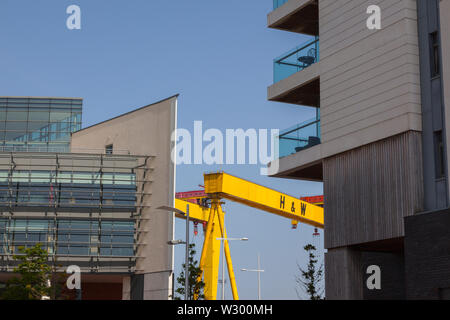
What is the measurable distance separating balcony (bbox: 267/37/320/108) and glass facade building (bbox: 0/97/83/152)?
211 ft

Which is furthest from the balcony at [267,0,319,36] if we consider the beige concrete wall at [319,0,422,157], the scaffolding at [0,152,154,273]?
the scaffolding at [0,152,154,273]

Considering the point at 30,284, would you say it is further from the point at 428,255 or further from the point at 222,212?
the point at 222,212

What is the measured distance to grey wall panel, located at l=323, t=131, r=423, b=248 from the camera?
2333 centimetres

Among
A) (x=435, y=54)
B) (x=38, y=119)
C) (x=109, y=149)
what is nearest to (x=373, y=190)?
(x=435, y=54)

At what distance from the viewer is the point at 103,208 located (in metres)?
50.9

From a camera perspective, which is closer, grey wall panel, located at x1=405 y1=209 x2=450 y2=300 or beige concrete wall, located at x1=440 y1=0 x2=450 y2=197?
grey wall panel, located at x1=405 y1=209 x2=450 y2=300

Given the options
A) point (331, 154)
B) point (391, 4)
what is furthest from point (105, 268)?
point (391, 4)

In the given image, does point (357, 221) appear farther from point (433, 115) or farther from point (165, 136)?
point (165, 136)

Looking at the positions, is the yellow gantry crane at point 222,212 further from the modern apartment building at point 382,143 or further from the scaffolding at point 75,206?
the modern apartment building at point 382,143

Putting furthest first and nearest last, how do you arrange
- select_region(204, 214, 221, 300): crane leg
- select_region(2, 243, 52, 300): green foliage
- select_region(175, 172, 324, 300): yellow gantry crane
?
select_region(204, 214, 221, 300): crane leg, select_region(175, 172, 324, 300): yellow gantry crane, select_region(2, 243, 52, 300): green foliage

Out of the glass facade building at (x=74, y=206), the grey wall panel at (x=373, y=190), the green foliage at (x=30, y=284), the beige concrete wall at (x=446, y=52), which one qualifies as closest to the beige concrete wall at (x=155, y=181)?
the glass facade building at (x=74, y=206)

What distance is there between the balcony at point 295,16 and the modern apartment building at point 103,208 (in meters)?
20.3

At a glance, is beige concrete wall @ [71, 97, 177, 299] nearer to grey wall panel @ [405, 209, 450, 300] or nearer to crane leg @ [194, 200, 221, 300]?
crane leg @ [194, 200, 221, 300]

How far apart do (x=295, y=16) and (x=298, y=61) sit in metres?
2.30
